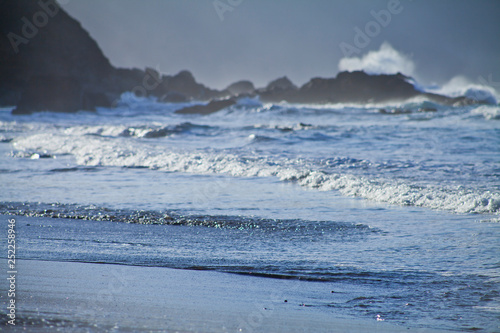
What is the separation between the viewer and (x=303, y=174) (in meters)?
8.76

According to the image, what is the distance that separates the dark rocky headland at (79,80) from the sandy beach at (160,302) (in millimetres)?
46695

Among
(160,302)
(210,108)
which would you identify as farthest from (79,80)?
(160,302)

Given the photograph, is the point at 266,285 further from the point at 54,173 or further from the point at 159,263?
the point at 54,173

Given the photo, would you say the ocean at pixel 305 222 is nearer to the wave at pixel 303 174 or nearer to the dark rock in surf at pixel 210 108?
the wave at pixel 303 174

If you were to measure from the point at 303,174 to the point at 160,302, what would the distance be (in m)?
6.02

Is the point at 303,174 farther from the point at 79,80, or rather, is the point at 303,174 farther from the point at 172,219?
the point at 79,80

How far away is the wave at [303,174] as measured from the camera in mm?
6168

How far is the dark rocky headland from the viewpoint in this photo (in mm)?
60219

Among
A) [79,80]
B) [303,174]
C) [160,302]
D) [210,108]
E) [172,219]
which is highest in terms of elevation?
[79,80]

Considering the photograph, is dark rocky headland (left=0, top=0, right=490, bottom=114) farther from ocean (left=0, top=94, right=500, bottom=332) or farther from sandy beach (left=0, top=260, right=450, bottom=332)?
sandy beach (left=0, top=260, right=450, bottom=332)

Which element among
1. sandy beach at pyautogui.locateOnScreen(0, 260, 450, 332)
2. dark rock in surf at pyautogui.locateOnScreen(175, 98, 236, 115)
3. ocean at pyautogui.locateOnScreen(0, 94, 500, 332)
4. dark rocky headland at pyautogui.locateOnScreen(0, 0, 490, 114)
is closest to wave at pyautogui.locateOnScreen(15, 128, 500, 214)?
ocean at pyautogui.locateOnScreen(0, 94, 500, 332)

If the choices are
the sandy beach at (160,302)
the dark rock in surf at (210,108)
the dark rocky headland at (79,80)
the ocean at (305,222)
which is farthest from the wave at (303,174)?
the dark rock in surf at (210,108)

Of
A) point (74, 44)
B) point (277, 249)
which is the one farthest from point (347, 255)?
point (74, 44)

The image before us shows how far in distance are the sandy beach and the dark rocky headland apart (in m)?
46.7
